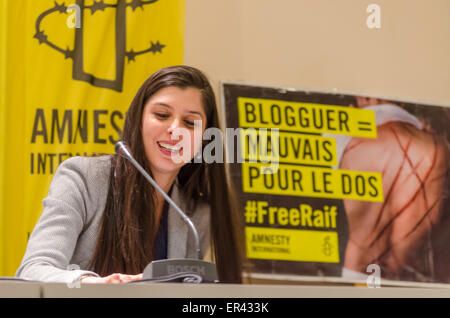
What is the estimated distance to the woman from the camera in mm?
1417

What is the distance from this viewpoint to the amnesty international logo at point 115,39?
2.25 meters

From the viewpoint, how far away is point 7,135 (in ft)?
7.15

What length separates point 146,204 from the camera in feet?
5.13

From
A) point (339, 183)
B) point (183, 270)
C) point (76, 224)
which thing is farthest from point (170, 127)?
point (339, 183)

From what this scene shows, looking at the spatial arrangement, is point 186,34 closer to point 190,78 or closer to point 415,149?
point 190,78

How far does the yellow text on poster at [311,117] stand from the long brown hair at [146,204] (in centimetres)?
80

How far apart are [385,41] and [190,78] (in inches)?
50.4

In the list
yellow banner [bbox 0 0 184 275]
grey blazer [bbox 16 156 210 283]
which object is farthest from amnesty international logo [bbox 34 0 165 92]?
grey blazer [bbox 16 156 210 283]

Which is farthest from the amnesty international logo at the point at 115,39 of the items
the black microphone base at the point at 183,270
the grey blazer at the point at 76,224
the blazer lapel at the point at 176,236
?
the black microphone base at the point at 183,270

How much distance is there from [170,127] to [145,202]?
22 centimetres

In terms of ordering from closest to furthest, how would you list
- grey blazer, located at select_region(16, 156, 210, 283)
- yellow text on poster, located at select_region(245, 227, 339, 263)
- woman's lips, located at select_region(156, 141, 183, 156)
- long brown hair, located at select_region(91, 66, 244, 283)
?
grey blazer, located at select_region(16, 156, 210, 283) < long brown hair, located at select_region(91, 66, 244, 283) < woman's lips, located at select_region(156, 141, 183, 156) < yellow text on poster, located at select_region(245, 227, 339, 263)

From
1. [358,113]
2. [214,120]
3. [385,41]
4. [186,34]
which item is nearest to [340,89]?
[358,113]

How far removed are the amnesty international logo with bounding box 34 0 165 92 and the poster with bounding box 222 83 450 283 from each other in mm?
410

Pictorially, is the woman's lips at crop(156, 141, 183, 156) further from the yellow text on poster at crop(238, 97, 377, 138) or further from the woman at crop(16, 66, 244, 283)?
the yellow text on poster at crop(238, 97, 377, 138)
